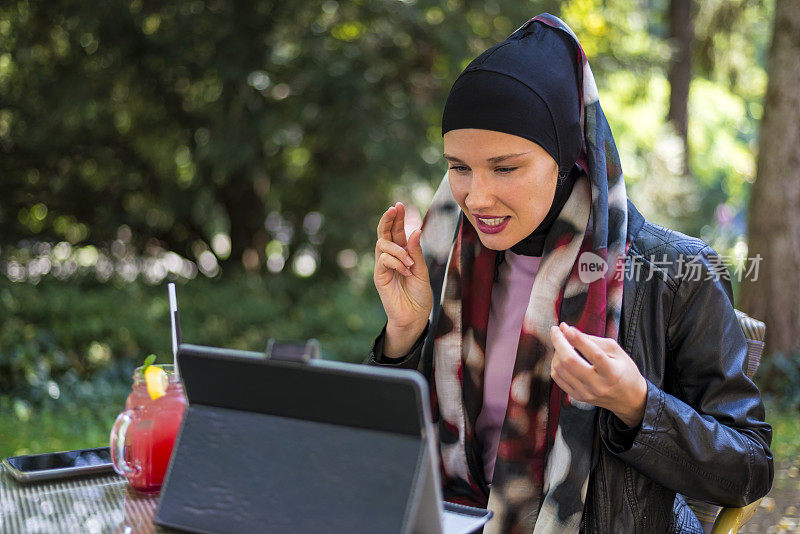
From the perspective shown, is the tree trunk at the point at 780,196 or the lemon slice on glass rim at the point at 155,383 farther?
the tree trunk at the point at 780,196

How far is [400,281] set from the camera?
1.87m

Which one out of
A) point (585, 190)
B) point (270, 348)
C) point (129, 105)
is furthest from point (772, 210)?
point (270, 348)

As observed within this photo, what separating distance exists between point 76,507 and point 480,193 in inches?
37.2

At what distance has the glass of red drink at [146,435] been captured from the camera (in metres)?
1.47

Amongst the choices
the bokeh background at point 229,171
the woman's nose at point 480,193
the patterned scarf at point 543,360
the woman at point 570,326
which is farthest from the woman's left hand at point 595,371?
the bokeh background at point 229,171

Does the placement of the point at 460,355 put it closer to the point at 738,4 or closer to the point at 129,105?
the point at 129,105

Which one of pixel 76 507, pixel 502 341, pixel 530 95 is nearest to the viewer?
pixel 76 507

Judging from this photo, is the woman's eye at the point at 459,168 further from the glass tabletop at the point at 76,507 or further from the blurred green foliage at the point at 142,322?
the blurred green foliage at the point at 142,322

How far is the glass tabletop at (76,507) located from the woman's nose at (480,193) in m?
0.83

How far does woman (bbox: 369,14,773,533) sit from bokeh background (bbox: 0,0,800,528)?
11.9 feet

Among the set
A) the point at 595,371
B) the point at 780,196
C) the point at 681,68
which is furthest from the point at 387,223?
the point at 681,68

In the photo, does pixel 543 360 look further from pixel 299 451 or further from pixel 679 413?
pixel 299 451

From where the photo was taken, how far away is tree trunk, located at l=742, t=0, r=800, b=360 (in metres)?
6.01

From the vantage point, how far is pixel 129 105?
733 centimetres
